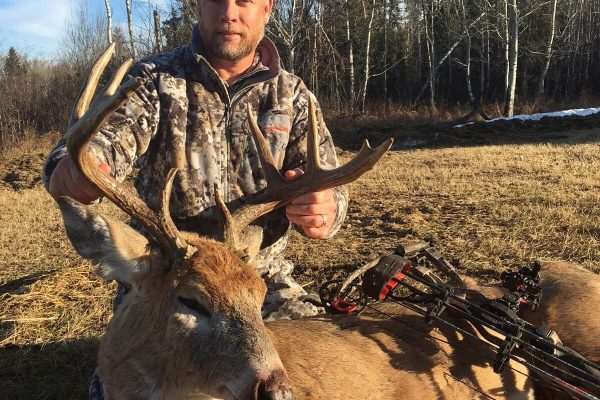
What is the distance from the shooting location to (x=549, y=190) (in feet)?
30.0

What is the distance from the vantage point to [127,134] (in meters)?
3.60

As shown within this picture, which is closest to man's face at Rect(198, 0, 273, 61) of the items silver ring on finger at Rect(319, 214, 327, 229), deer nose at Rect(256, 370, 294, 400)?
silver ring on finger at Rect(319, 214, 327, 229)

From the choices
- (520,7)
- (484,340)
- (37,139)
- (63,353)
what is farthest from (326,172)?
(520,7)

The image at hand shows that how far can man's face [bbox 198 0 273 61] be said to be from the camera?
3912 mm

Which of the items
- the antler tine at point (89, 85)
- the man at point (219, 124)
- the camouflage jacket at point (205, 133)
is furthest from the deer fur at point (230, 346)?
the camouflage jacket at point (205, 133)

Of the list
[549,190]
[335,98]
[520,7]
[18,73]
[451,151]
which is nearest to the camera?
[549,190]

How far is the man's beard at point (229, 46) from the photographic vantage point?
3945 millimetres

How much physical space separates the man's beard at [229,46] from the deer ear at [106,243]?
1662 millimetres

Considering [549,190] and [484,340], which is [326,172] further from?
[549,190]

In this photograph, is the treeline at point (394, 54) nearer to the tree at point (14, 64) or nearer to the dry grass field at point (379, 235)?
the tree at point (14, 64)

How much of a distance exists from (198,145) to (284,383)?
2059 mm

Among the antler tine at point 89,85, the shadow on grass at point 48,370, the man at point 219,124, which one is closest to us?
the antler tine at point 89,85

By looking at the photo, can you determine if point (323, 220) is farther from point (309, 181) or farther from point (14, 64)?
point (14, 64)

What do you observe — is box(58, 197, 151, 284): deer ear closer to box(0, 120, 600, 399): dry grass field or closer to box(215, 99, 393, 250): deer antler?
box(215, 99, 393, 250): deer antler
